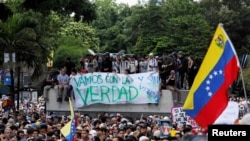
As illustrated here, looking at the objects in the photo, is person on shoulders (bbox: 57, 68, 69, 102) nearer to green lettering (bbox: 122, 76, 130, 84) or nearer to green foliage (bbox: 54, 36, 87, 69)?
green lettering (bbox: 122, 76, 130, 84)

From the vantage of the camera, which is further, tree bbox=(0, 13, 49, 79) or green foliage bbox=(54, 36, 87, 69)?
green foliage bbox=(54, 36, 87, 69)

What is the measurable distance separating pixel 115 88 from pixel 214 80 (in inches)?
596

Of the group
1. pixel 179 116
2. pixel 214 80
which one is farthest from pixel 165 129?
pixel 214 80

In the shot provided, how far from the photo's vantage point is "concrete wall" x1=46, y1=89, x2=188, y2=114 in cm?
2136

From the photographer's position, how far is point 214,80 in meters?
6.62

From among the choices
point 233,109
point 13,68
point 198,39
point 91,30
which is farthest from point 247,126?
point 91,30

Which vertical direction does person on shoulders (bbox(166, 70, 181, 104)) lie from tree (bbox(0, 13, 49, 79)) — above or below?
below

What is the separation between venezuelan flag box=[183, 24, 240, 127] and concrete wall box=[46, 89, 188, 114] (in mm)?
14520

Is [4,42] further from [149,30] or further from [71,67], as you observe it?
[149,30]

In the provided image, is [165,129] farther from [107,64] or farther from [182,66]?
[107,64]

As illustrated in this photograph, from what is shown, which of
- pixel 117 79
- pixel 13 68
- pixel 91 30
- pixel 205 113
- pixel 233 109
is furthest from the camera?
pixel 91 30

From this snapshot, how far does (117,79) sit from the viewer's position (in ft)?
70.9

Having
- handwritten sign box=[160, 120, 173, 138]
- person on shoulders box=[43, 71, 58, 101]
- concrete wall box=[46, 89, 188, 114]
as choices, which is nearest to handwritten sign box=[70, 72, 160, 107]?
concrete wall box=[46, 89, 188, 114]

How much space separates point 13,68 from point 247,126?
20.0 metres
